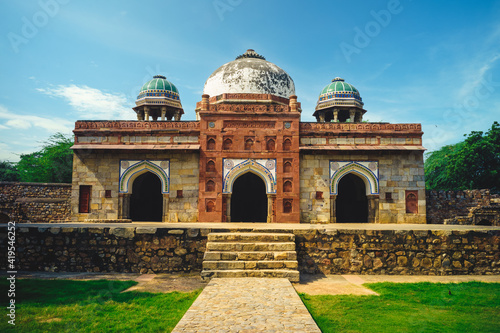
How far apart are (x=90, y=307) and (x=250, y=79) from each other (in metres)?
14.3

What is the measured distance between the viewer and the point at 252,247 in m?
8.29

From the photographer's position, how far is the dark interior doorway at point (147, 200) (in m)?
16.7

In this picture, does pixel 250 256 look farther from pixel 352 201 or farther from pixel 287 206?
pixel 352 201

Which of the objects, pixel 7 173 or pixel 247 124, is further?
pixel 7 173

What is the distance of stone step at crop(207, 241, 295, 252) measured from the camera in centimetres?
826

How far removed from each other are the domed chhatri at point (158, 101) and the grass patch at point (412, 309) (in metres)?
14.9

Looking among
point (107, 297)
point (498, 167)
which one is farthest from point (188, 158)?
point (498, 167)

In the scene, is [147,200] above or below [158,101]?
below

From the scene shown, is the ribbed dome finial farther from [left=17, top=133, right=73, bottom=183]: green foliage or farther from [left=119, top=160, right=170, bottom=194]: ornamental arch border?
[left=17, top=133, right=73, bottom=183]: green foliage

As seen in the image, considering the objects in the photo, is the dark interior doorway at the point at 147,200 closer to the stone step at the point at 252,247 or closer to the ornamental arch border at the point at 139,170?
the ornamental arch border at the point at 139,170

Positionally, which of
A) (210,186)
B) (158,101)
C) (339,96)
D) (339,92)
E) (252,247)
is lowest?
(252,247)

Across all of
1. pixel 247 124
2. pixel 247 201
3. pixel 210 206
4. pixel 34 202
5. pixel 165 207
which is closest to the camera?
pixel 210 206

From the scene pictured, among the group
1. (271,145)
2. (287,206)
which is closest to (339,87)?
(271,145)

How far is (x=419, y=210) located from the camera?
1515 cm
